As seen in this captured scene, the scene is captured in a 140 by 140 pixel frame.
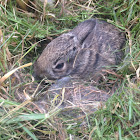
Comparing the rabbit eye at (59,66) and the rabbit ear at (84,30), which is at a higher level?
the rabbit ear at (84,30)

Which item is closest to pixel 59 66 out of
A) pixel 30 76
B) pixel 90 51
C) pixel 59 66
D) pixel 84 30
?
pixel 59 66

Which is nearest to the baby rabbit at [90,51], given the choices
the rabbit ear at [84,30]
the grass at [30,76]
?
the rabbit ear at [84,30]

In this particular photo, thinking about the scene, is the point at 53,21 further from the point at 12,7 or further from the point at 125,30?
the point at 125,30

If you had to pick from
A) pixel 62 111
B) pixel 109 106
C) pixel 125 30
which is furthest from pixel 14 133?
pixel 125 30

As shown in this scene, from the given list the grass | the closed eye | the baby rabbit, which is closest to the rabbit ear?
the baby rabbit

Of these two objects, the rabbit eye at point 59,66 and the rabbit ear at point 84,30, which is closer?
the rabbit eye at point 59,66

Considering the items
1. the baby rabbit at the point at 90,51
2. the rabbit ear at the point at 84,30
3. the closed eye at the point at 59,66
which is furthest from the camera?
the rabbit ear at the point at 84,30

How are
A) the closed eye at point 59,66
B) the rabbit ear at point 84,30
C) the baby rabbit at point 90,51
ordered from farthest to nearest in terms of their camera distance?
the rabbit ear at point 84,30 < the baby rabbit at point 90,51 < the closed eye at point 59,66

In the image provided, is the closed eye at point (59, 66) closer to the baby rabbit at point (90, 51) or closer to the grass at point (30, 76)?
the baby rabbit at point (90, 51)

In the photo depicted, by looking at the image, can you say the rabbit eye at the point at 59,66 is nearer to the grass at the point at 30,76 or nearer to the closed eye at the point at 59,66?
the closed eye at the point at 59,66
